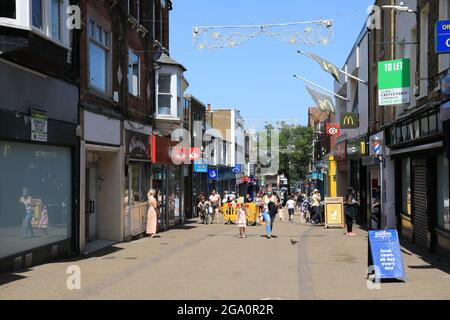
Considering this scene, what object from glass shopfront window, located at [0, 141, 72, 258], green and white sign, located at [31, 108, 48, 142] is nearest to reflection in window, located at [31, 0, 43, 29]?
green and white sign, located at [31, 108, 48, 142]

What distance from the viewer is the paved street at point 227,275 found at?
379 inches

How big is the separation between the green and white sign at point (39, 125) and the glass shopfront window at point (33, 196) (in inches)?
10.4

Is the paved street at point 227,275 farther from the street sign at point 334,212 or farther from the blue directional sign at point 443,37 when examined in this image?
the street sign at point 334,212

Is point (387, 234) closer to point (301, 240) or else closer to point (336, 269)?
point (336, 269)

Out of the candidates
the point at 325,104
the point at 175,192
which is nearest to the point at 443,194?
the point at 175,192

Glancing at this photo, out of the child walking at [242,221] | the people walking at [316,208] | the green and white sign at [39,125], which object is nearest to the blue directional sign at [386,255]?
the green and white sign at [39,125]

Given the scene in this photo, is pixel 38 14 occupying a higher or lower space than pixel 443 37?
higher

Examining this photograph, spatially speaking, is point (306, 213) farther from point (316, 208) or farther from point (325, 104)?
point (325, 104)

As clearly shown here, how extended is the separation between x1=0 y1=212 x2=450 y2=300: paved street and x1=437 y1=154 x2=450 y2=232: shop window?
993mm

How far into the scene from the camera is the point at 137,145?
21.1 metres

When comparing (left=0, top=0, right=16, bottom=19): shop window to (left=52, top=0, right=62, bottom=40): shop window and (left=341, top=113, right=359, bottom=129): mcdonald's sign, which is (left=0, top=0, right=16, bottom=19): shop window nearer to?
(left=52, top=0, right=62, bottom=40): shop window

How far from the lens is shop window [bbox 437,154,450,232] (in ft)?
47.2

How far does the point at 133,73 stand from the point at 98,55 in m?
4.16
